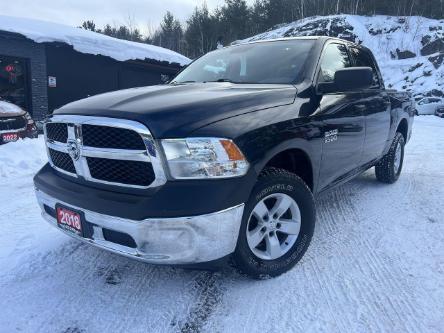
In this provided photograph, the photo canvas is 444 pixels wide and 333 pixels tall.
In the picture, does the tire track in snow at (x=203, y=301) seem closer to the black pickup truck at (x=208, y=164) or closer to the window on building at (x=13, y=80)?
the black pickup truck at (x=208, y=164)

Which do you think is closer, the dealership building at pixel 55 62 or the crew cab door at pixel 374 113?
the crew cab door at pixel 374 113

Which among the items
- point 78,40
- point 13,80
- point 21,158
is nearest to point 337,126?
point 21,158

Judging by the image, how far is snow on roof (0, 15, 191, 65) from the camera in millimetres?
13634

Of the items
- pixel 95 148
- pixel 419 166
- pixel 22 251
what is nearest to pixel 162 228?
pixel 95 148

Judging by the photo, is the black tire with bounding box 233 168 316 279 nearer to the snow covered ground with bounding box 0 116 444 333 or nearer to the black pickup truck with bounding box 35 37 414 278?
the black pickup truck with bounding box 35 37 414 278

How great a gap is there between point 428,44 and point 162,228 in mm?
34723

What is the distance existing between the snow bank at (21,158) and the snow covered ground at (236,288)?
2.21 metres

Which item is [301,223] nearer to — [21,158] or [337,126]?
[337,126]

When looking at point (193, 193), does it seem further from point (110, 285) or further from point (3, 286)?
point (3, 286)

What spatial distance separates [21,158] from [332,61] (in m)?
5.15

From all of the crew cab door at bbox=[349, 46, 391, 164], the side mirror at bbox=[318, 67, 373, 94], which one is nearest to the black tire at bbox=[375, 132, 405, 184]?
the crew cab door at bbox=[349, 46, 391, 164]

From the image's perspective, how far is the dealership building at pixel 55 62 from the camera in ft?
46.2

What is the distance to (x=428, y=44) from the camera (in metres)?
31.1

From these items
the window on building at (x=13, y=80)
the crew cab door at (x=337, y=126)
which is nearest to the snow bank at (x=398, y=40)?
the window on building at (x=13, y=80)
